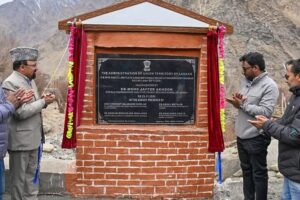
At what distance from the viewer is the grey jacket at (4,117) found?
15.3 ft

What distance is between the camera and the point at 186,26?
19.4 ft

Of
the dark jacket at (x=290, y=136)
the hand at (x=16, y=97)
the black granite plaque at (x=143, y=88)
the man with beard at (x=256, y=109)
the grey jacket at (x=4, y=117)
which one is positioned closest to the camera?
the dark jacket at (x=290, y=136)

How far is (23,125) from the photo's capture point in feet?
17.2

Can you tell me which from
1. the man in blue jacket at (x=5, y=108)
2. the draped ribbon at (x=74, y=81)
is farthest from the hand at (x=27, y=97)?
the draped ribbon at (x=74, y=81)

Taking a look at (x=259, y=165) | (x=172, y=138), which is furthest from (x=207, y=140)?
(x=259, y=165)

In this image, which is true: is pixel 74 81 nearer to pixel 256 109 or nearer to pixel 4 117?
pixel 4 117

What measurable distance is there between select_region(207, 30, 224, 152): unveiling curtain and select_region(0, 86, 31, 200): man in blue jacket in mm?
2261

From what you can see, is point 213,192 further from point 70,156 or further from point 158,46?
point 70,156

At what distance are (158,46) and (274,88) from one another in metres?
1.51

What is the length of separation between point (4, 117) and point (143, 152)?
6.50ft

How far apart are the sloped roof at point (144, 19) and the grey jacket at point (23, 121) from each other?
103cm

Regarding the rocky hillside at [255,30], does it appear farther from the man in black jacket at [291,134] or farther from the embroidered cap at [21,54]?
the man in black jacket at [291,134]

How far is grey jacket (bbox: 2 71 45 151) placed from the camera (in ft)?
16.9

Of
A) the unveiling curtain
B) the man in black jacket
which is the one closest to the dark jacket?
the man in black jacket
